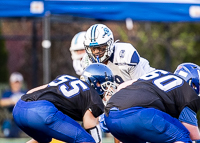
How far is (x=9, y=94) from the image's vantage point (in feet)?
30.9

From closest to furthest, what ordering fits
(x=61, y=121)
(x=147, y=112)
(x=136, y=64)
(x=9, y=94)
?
1. (x=147, y=112)
2. (x=61, y=121)
3. (x=136, y=64)
4. (x=9, y=94)

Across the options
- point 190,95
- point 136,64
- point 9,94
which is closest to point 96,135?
point 190,95

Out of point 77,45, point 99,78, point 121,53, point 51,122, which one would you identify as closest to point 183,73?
point 99,78

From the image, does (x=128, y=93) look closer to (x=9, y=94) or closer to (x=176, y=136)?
(x=176, y=136)

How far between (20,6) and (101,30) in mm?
2916

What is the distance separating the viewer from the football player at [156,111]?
12.8 feet

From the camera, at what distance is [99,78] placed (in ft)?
14.9

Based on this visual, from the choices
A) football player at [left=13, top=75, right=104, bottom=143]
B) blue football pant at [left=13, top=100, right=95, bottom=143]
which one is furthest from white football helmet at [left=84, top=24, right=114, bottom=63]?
blue football pant at [left=13, top=100, right=95, bottom=143]

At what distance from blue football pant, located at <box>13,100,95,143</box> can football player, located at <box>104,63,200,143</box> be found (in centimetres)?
30

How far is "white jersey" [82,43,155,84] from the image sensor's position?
5.38 m

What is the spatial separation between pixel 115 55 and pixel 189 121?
1728mm

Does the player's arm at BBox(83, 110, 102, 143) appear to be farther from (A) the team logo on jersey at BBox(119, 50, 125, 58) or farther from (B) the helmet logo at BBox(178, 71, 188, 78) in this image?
(A) the team logo on jersey at BBox(119, 50, 125, 58)

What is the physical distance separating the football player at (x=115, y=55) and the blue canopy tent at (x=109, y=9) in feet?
8.91

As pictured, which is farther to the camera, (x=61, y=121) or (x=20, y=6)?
(x=20, y=6)
